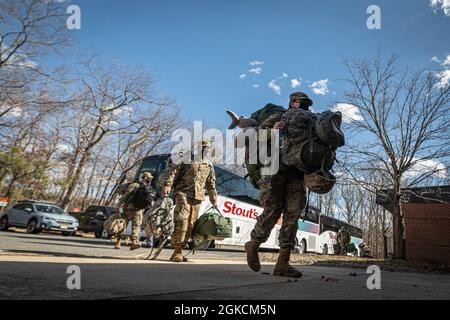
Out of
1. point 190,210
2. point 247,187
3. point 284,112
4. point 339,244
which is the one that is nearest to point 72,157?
point 247,187

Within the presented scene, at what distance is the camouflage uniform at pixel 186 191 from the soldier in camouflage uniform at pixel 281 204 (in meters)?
2.01

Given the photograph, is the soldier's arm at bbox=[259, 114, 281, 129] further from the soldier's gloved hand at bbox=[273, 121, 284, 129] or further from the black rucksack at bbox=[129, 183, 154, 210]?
the black rucksack at bbox=[129, 183, 154, 210]

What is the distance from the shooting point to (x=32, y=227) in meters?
16.2

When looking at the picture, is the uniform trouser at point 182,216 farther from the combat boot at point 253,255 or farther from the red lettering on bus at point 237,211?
the red lettering on bus at point 237,211

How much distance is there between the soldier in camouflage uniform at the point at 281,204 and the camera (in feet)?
12.8

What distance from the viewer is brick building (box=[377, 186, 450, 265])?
16.1 meters

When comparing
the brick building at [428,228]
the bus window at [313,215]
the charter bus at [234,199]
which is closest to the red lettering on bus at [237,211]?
the charter bus at [234,199]

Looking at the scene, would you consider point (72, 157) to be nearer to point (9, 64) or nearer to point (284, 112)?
point (9, 64)

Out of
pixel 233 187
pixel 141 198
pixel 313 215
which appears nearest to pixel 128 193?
pixel 141 198

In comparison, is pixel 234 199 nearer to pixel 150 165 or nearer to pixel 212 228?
pixel 150 165

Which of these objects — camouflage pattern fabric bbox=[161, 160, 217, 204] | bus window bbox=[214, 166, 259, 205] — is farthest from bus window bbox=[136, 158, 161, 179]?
camouflage pattern fabric bbox=[161, 160, 217, 204]

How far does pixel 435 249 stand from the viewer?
53.1 ft

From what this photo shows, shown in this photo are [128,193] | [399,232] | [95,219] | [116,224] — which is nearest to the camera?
[128,193]

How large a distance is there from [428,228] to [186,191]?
15.0m
